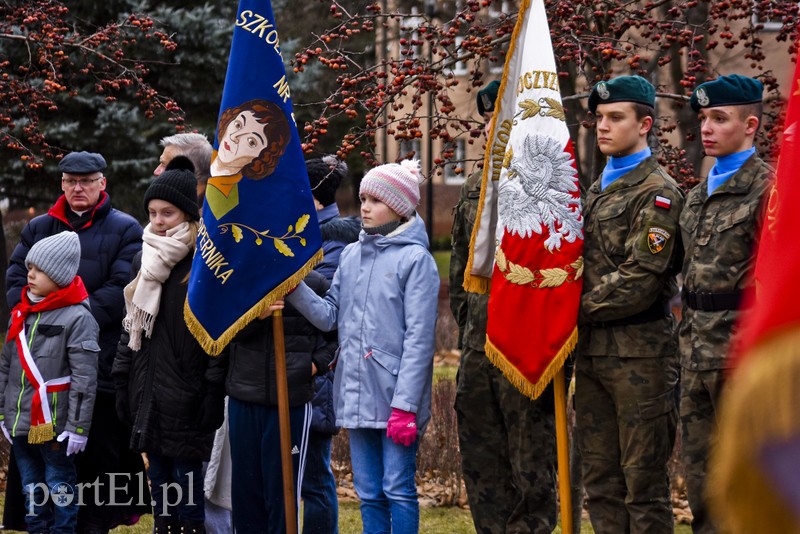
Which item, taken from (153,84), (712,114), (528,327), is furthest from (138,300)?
(153,84)

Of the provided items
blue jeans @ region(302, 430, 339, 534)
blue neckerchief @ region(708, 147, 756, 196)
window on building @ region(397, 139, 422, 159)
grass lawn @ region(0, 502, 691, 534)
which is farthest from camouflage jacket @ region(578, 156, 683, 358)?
grass lawn @ region(0, 502, 691, 534)

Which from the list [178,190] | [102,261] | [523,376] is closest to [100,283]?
[102,261]

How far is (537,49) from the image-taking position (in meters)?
5.17

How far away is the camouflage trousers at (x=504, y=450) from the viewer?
537 cm

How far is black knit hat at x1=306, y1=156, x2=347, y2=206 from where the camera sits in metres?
6.38

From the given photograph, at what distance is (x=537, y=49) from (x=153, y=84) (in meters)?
9.95

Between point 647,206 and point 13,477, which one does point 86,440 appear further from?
point 647,206

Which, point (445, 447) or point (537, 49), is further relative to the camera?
point (445, 447)

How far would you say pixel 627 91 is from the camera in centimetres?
507

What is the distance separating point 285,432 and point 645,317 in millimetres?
1756

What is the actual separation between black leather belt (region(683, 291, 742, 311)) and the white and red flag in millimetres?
519

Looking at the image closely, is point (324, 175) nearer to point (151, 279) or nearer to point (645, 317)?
point (151, 279)

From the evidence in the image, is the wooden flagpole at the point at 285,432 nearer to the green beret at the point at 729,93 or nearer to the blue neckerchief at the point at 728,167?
the blue neckerchief at the point at 728,167

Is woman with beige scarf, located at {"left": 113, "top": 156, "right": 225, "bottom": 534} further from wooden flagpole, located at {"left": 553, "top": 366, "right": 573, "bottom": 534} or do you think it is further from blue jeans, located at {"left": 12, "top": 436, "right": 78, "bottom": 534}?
wooden flagpole, located at {"left": 553, "top": 366, "right": 573, "bottom": 534}
